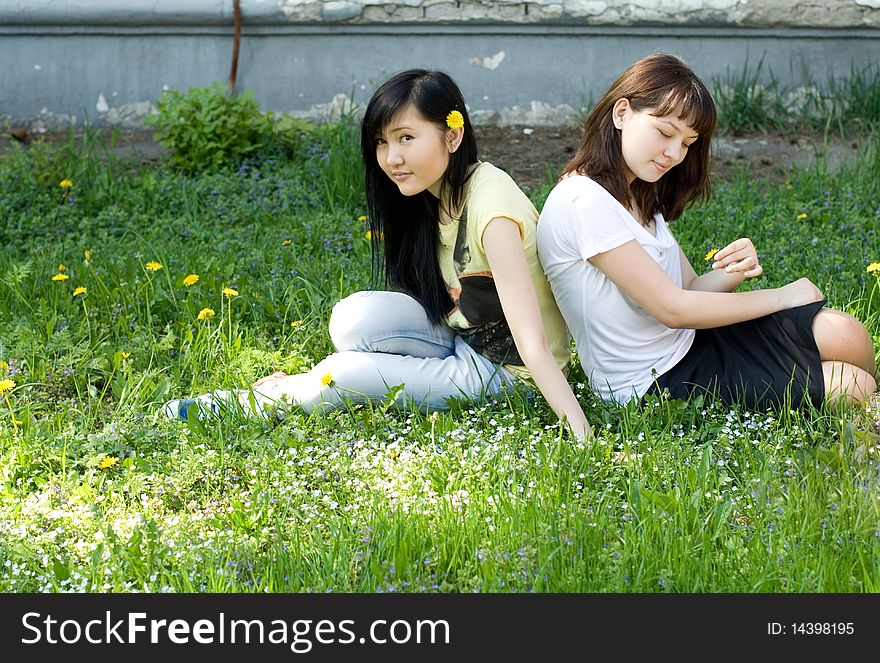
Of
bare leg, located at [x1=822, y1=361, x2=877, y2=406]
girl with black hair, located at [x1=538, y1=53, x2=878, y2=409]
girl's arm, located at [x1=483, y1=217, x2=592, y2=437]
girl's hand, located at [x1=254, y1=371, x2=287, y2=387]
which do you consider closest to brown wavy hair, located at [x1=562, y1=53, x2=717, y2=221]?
girl with black hair, located at [x1=538, y1=53, x2=878, y2=409]

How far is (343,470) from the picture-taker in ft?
8.34

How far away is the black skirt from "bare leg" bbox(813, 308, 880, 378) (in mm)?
22

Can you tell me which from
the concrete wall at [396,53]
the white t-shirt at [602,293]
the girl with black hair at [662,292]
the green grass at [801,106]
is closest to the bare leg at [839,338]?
the girl with black hair at [662,292]

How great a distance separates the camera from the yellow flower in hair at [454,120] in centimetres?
266

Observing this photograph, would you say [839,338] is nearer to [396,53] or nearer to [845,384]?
[845,384]

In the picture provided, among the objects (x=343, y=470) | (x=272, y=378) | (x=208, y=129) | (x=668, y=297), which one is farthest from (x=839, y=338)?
(x=208, y=129)

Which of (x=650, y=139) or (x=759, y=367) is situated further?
(x=759, y=367)

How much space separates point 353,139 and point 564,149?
1.23 m

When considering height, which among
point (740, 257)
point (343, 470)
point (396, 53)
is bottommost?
point (343, 470)

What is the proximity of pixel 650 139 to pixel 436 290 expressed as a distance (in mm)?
722

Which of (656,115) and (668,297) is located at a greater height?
Result: (656,115)

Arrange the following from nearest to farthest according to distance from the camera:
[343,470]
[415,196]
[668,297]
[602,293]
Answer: [343,470]
[668,297]
[602,293]
[415,196]
